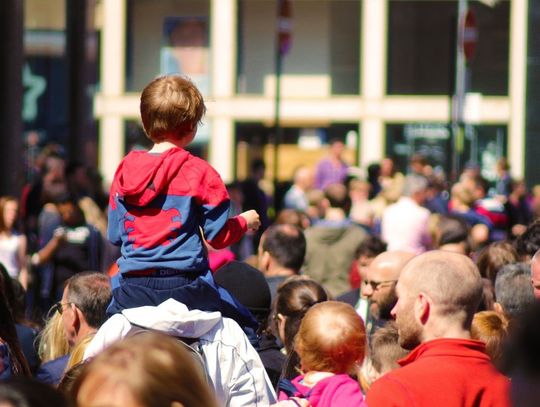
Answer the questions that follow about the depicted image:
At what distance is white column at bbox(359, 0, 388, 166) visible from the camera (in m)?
40.6

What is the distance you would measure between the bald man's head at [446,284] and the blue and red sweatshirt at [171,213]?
716 mm

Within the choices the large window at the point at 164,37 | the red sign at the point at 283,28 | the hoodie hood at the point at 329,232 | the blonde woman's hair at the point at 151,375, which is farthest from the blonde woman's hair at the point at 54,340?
the large window at the point at 164,37

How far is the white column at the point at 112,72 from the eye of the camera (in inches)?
1662

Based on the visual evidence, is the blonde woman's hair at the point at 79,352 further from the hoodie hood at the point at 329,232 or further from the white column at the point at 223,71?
the white column at the point at 223,71

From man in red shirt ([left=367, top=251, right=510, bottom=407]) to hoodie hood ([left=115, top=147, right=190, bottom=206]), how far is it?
3.11 feet

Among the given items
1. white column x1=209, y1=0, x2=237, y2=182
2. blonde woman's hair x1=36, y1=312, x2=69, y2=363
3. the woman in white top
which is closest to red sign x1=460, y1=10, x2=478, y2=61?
the woman in white top

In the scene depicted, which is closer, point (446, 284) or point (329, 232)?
point (446, 284)

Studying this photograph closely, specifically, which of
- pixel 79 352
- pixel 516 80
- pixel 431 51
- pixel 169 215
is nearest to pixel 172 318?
pixel 169 215

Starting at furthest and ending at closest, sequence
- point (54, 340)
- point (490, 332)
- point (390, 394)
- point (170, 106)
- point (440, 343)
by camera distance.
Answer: point (54, 340), point (490, 332), point (170, 106), point (440, 343), point (390, 394)

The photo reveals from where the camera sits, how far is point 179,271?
4.81 m

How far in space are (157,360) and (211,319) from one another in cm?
201

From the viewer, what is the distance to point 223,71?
41500mm

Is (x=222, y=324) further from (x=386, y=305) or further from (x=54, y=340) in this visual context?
(x=386, y=305)

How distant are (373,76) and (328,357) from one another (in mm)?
35908
